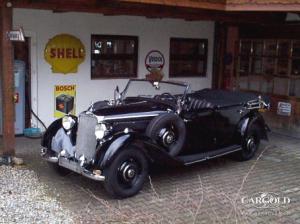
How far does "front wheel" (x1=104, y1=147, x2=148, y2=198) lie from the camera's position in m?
5.40

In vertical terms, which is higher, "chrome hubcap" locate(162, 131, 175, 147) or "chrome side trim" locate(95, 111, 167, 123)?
"chrome side trim" locate(95, 111, 167, 123)

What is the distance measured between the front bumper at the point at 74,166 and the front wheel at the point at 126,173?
108 mm

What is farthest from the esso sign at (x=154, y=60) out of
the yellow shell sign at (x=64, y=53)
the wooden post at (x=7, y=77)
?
the wooden post at (x=7, y=77)

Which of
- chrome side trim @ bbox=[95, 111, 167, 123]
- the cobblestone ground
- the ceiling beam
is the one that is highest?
the ceiling beam

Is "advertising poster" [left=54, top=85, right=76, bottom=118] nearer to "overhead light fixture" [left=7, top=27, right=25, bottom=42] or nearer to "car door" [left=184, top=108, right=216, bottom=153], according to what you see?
"overhead light fixture" [left=7, top=27, right=25, bottom=42]

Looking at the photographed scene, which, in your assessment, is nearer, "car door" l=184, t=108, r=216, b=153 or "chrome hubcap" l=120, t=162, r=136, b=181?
"chrome hubcap" l=120, t=162, r=136, b=181

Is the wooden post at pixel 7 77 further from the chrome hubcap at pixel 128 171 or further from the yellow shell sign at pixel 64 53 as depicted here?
the chrome hubcap at pixel 128 171

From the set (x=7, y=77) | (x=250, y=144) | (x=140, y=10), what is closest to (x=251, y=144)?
(x=250, y=144)

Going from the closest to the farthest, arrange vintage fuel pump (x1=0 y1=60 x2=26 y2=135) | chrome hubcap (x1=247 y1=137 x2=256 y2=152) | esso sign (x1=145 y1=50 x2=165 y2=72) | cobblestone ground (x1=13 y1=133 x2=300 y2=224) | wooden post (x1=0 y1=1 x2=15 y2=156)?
cobblestone ground (x1=13 y1=133 x2=300 y2=224) → wooden post (x1=0 y1=1 x2=15 y2=156) → chrome hubcap (x1=247 y1=137 x2=256 y2=152) → vintage fuel pump (x1=0 y1=60 x2=26 y2=135) → esso sign (x1=145 y1=50 x2=165 y2=72)

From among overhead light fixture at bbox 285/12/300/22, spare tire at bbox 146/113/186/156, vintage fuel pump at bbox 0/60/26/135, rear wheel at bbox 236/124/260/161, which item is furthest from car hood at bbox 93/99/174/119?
overhead light fixture at bbox 285/12/300/22

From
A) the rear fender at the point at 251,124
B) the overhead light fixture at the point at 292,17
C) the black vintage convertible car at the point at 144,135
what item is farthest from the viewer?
the overhead light fixture at the point at 292,17

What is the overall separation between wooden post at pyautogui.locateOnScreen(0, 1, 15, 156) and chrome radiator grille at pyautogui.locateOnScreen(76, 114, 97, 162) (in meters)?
1.58

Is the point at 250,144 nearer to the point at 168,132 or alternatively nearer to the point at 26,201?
the point at 168,132

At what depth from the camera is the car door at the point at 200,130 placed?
654 cm
